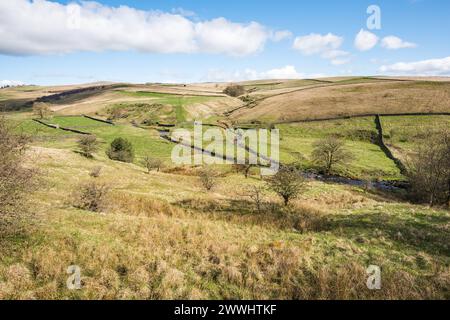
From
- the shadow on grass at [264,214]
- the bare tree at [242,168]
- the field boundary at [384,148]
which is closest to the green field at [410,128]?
the field boundary at [384,148]

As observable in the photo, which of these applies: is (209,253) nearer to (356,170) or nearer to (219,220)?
(219,220)

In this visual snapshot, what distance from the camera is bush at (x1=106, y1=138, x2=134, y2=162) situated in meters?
67.1

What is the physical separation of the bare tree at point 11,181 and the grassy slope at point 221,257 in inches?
53.9

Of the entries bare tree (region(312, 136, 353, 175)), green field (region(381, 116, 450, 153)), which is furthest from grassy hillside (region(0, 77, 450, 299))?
green field (region(381, 116, 450, 153))

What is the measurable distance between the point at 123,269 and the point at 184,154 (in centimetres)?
7404

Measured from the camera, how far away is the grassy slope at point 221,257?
1176 centimetres

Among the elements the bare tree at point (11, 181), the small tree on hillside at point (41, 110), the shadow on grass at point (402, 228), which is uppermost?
the small tree on hillside at point (41, 110)

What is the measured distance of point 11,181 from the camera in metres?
13.2

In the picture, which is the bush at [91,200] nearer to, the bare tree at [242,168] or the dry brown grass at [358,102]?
the bare tree at [242,168]

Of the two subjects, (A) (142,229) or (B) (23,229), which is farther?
(A) (142,229)

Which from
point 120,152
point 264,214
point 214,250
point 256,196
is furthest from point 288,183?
point 120,152

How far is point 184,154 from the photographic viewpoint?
86375 millimetres
